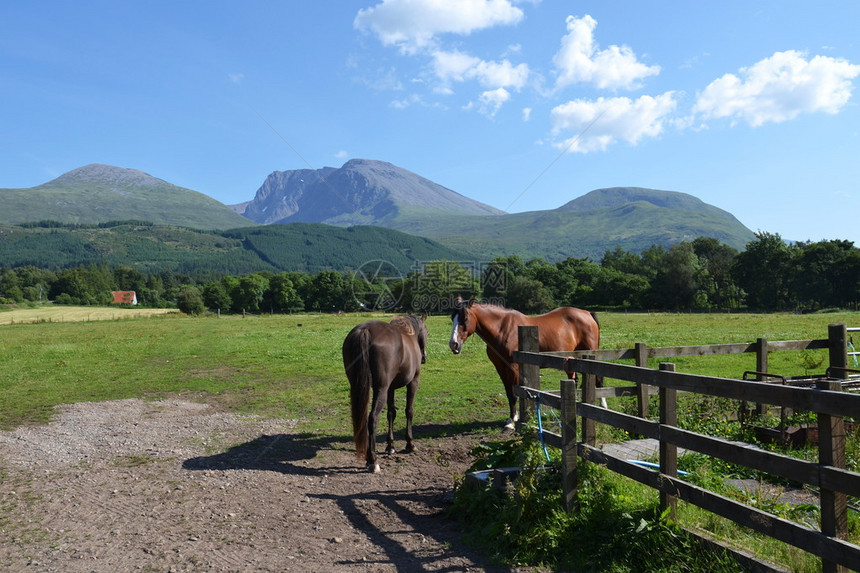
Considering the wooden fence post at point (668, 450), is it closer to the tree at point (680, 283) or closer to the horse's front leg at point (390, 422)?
the horse's front leg at point (390, 422)

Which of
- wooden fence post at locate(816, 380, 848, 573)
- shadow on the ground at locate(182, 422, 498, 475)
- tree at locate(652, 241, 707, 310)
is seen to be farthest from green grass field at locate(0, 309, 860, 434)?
tree at locate(652, 241, 707, 310)

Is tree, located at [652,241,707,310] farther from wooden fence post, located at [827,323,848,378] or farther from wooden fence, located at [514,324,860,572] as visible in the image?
wooden fence, located at [514,324,860,572]

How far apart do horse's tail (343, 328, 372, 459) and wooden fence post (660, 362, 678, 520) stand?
14.8 ft

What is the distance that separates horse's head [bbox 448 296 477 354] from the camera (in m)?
10.3

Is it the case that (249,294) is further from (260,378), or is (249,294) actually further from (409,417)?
(409,417)

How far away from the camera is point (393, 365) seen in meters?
8.84

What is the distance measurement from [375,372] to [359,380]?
0.29m

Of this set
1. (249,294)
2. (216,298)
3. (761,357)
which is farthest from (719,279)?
(216,298)

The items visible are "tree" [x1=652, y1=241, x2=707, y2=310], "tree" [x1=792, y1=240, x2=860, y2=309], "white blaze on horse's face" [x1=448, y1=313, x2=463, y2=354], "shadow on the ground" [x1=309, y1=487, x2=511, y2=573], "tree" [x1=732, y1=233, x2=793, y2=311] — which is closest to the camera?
"shadow on the ground" [x1=309, y1=487, x2=511, y2=573]

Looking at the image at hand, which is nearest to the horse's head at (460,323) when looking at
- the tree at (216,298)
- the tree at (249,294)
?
Answer: the tree at (249,294)

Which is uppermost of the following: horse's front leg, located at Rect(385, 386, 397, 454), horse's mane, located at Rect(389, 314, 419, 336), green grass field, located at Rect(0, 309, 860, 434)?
horse's mane, located at Rect(389, 314, 419, 336)

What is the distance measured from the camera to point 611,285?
90.8 meters

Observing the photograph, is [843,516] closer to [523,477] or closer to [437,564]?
[523,477]

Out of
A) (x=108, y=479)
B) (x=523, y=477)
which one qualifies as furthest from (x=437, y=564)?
(x=108, y=479)
